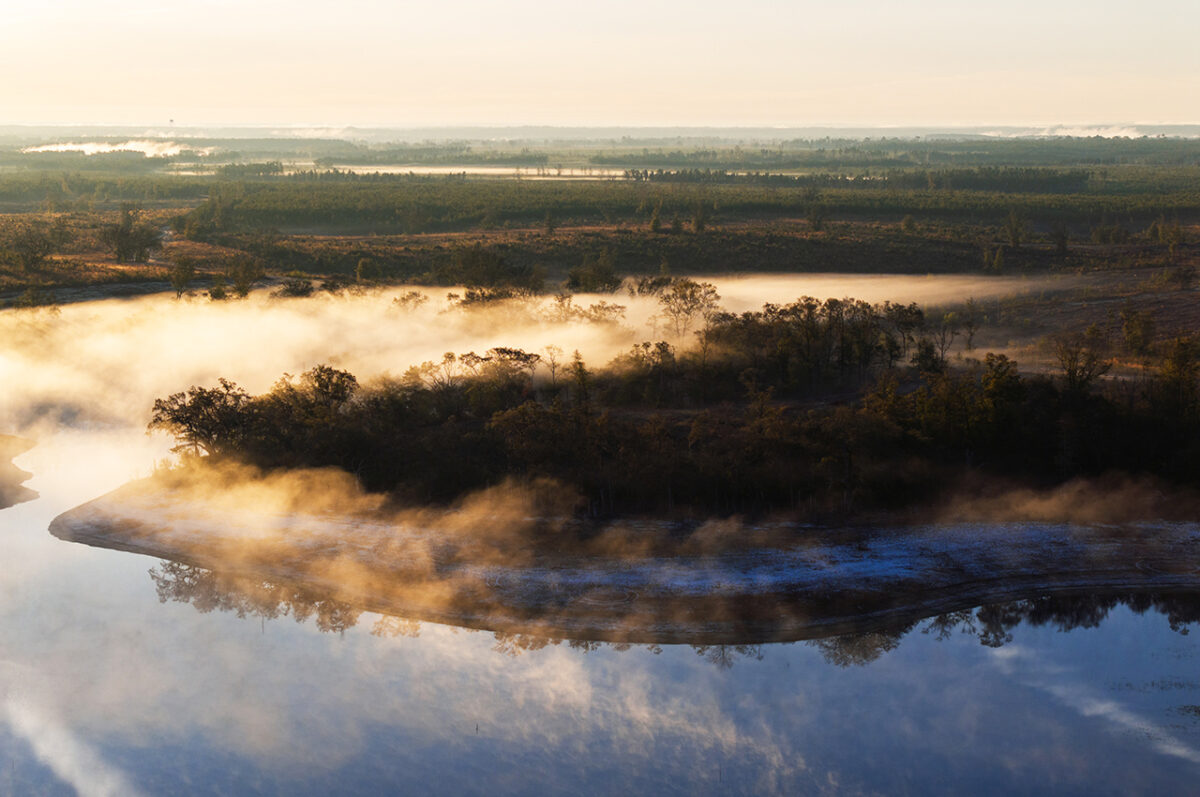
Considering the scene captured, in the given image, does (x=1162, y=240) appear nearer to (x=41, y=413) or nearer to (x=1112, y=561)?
(x=1112, y=561)

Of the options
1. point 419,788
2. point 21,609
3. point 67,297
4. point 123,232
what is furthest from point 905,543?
point 123,232

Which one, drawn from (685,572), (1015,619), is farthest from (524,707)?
(1015,619)

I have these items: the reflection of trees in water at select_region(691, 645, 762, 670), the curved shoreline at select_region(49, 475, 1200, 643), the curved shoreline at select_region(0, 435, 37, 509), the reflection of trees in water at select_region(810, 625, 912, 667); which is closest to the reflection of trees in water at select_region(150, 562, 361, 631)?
the curved shoreline at select_region(49, 475, 1200, 643)

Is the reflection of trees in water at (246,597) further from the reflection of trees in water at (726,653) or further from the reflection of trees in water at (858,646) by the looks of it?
the reflection of trees in water at (858,646)

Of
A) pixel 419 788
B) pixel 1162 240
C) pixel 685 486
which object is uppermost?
pixel 1162 240

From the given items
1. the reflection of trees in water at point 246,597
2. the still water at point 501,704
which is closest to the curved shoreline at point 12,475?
the still water at point 501,704

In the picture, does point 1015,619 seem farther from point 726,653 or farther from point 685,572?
point 685,572
